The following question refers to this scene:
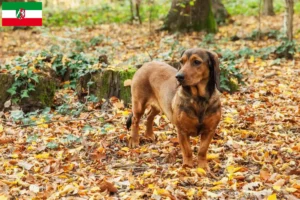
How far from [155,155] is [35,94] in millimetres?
3389

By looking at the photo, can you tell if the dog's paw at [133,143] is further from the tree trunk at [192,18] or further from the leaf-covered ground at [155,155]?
the tree trunk at [192,18]

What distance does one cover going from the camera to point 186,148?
18.4 ft

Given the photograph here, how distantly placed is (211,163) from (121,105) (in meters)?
2.99

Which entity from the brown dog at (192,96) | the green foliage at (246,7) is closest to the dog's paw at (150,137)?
the brown dog at (192,96)

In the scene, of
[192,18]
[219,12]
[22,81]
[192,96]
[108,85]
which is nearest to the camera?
[192,96]

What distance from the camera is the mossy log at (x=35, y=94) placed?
859 cm

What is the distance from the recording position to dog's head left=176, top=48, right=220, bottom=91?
198 inches

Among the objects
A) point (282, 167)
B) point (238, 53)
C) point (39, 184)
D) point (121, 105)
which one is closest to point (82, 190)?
point (39, 184)

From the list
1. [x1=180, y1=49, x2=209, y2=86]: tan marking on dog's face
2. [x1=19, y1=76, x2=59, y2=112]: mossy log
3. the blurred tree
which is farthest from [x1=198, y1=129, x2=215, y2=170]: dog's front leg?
the blurred tree

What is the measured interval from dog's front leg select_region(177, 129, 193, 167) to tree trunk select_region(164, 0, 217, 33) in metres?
10.8

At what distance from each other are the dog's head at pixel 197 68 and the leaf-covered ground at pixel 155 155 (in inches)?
44.9

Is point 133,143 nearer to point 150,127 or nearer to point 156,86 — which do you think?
point 150,127

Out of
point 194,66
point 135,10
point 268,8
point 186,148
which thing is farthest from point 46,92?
point 268,8

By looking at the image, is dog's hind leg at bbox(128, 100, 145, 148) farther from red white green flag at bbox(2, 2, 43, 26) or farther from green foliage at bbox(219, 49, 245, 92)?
red white green flag at bbox(2, 2, 43, 26)
